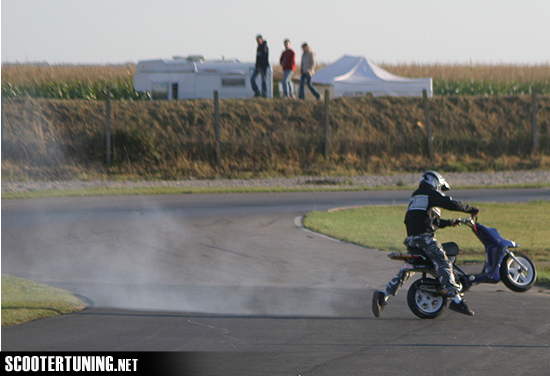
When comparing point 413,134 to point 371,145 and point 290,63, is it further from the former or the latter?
point 290,63

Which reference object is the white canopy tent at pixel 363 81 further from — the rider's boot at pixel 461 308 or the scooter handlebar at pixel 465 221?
the rider's boot at pixel 461 308

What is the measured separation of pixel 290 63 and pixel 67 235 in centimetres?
1663

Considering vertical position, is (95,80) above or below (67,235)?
above

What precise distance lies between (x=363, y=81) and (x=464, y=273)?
28.0 meters

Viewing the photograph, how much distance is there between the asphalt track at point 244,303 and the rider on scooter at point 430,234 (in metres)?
0.27

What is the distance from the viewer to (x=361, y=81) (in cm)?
3703

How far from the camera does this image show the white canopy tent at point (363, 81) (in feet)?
120

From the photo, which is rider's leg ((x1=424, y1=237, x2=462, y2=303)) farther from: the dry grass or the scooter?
the dry grass

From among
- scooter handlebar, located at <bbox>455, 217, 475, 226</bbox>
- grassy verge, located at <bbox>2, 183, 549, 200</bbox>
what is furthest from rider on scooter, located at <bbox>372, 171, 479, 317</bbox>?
grassy verge, located at <bbox>2, 183, 549, 200</bbox>

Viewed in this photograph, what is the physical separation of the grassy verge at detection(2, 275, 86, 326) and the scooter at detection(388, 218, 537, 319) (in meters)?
4.30

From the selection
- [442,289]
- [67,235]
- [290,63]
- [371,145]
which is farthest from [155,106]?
[442,289]

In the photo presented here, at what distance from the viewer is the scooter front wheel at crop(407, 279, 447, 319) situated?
30.6ft

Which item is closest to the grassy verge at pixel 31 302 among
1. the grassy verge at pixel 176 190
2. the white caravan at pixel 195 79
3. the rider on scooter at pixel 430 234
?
the rider on scooter at pixel 430 234

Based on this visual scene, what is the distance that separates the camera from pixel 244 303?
408 inches
